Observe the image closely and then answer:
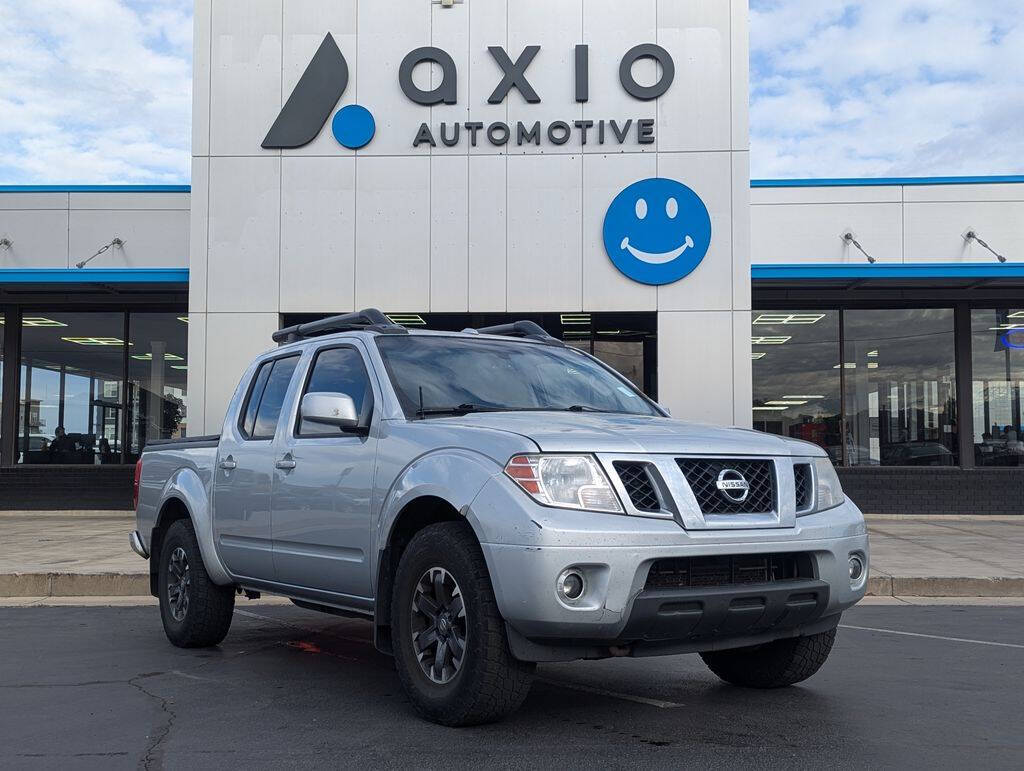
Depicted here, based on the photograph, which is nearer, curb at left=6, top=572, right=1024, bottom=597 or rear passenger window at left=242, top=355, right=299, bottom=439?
rear passenger window at left=242, top=355, right=299, bottom=439

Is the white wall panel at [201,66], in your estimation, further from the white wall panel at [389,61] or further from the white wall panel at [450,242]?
the white wall panel at [450,242]

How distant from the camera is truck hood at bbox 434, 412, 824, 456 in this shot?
15.8 feet

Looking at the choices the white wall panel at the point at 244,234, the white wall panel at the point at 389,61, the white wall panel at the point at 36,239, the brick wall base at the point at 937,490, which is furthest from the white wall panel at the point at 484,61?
the brick wall base at the point at 937,490

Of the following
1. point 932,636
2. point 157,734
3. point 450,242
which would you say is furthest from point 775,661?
point 450,242

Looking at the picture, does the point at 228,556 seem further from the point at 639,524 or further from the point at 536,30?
the point at 536,30

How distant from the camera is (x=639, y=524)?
4.66 metres

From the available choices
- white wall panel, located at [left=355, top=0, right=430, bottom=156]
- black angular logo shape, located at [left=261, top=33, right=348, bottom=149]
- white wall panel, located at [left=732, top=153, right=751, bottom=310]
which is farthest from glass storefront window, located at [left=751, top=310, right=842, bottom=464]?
black angular logo shape, located at [left=261, top=33, right=348, bottom=149]

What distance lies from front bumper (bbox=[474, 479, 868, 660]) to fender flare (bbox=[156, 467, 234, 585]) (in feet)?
9.67

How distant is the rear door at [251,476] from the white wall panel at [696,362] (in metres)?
9.46

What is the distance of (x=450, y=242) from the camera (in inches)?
639

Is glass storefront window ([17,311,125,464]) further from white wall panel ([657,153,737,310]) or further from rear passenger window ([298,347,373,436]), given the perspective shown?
rear passenger window ([298,347,373,436])

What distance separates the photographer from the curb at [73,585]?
10789mm

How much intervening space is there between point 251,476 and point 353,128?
10580 millimetres

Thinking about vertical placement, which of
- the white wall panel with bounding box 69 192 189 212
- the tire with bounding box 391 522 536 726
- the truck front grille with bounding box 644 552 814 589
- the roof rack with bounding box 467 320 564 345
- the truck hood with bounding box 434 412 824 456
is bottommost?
the tire with bounding box 391 522 536 726
